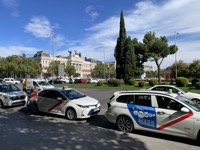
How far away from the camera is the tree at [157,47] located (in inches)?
1954

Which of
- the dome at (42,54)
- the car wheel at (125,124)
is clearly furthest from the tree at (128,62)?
the dome at (42,54)

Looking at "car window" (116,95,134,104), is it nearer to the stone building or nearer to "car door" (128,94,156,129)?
"car door" (128,94,156,129)

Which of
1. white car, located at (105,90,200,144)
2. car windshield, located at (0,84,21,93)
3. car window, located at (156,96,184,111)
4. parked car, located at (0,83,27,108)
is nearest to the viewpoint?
white car, located at (105,90,200,144)

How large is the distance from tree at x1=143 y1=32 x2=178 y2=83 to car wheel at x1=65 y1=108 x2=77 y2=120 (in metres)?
41.6

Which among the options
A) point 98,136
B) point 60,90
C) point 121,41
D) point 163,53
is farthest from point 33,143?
point 163,53

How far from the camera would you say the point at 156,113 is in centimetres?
738

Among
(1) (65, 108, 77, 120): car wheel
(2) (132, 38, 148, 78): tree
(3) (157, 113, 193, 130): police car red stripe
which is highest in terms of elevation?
(2) (132, 38, 148, 78): tree

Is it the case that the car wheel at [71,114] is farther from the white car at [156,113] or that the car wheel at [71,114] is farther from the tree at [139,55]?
the tree at [139,55]

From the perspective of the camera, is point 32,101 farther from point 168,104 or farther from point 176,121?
point 176,121

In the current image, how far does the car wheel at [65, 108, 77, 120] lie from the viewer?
10430 mm

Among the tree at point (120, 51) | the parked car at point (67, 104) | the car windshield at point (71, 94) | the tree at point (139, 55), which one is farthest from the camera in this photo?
the tree at point (139, 55)

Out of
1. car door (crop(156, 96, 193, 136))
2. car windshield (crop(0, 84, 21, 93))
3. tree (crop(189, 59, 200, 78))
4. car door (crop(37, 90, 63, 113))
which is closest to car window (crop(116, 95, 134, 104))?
car door (crop(156, 96, 193, 136))

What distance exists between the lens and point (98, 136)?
7.62 m

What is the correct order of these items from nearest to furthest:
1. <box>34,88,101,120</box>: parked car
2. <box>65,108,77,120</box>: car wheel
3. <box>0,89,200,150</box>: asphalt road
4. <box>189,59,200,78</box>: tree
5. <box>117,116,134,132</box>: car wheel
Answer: <box>0,89,200,150</box>: asphalt road, <box>117,116,134,132</box>: car wheel, <box>34,88,101,120</box>: parked car, <box>65,108,77,120</box>: car wheel, <box>189,59,200,78</box>: tree
